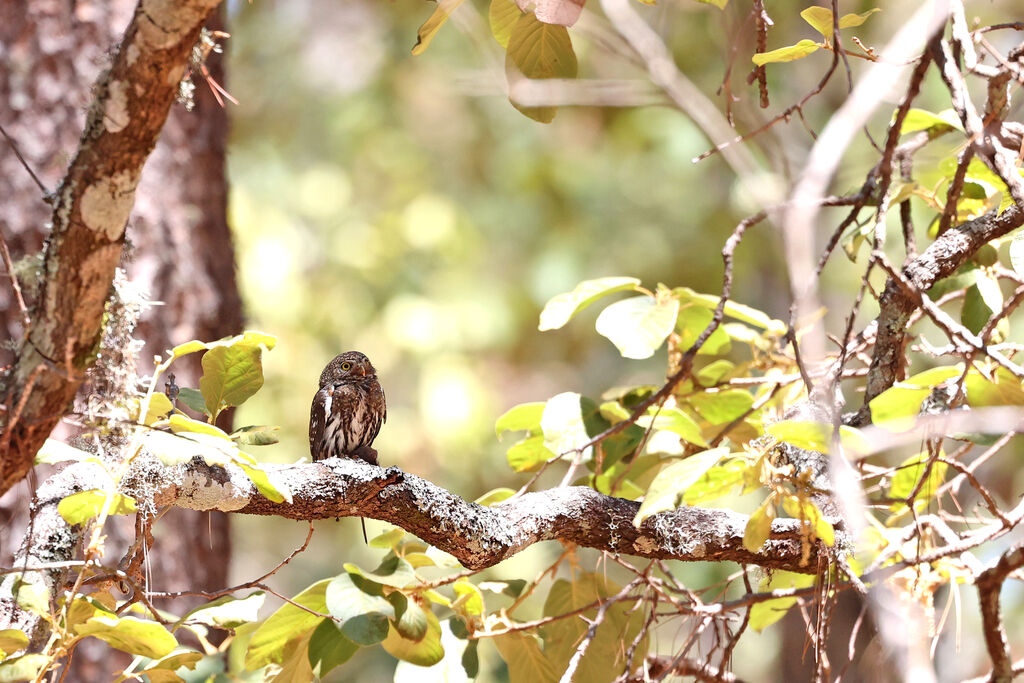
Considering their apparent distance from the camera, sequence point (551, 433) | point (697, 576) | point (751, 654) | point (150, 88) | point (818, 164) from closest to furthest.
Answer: point (818, 164) → point (150, 88) → point (551, 433) → point (697, 576) → point (751, 654)

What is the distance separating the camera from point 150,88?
115 cm

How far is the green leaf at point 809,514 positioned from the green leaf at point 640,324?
0.47 meters

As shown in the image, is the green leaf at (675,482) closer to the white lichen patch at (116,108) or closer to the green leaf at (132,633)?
the green leaf at (132,633)

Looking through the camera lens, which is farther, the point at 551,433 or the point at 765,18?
the point at 551,433

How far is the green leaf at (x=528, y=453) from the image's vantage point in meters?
2.39

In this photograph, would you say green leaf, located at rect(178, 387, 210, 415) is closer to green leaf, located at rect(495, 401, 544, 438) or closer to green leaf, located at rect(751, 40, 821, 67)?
green leaf, located at rect(495, 401, 544, 438)

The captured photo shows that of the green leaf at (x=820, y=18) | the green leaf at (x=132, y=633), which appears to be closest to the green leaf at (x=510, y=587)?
the green leaf at (x=132, y=633)

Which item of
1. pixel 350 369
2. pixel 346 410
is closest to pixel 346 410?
pixel 346 410

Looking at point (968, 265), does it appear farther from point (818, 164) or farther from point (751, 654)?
point (751, 654)

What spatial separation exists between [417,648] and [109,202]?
3.85 feet

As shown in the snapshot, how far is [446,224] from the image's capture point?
7230 millimetres

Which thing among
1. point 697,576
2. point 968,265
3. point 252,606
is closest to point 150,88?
point 252,606

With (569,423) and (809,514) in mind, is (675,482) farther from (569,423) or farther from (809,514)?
(569,423)

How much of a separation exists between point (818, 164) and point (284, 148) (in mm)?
8531
